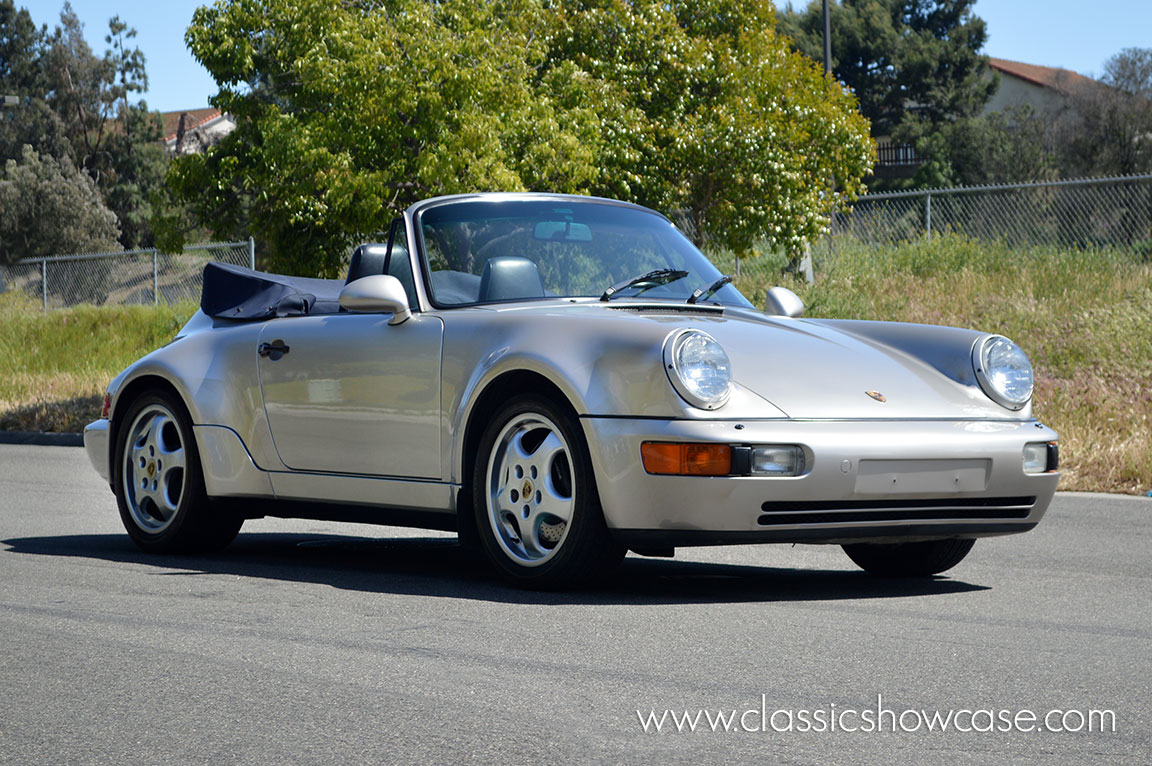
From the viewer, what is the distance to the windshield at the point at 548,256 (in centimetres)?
650

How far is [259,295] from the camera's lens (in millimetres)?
7398

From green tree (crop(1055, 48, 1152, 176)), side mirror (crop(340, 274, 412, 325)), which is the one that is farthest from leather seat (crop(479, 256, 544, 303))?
green tree (crop(1055, 48, 1152, 176))

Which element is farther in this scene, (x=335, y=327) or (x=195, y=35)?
(x=195, y=35)

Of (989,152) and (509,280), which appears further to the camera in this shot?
(989,152)

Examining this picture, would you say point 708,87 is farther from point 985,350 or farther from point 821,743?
point 821,743

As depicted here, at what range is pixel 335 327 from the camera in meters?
6.77

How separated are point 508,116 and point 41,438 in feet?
22.1

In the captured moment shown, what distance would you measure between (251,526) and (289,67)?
11602mm

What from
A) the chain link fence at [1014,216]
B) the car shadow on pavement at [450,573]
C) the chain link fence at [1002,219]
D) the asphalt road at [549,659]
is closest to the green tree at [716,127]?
the chain link fence at [1002,219]

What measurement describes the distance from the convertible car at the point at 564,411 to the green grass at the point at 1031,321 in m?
5.29

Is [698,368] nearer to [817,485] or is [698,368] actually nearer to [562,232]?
[817,485]

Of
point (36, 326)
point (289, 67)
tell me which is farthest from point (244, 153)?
point (36, 326)

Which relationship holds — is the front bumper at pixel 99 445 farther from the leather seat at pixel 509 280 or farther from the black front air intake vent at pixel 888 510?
the black front air intake vent at pixel 888 510

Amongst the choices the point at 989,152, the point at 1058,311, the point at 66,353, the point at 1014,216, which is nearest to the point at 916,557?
the point at 1058,311
